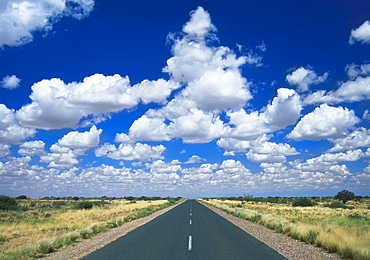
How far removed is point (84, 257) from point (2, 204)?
37.7 m

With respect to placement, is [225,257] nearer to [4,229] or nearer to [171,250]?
[171,250]

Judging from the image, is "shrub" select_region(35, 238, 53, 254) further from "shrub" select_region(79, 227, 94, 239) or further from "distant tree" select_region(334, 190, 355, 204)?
"distant tree" select_region(334, 190, 355, 204)

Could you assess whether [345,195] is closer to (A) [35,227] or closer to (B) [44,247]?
(A) [35,227]

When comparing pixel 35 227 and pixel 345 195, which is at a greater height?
pixel 345 195

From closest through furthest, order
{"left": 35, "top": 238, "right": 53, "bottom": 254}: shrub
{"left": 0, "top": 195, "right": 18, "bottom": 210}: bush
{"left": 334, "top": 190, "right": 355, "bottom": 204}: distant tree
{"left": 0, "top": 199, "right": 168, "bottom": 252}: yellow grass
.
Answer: {"left": 35, "top": 238, "right": 53, "bottom": 254}: shrub, {"left": 0, "top": 199, "right": 168, "bottom": 252}: yellow grass, {"left": 0, "top": 195, "right": 18, "bottom": 210}: bush, {"left": 334, "top": 190, "right": 355, "bottom": 204}: distant tree

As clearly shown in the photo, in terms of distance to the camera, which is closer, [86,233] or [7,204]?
[86,233]

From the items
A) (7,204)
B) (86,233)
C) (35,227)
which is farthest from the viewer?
(7,204)

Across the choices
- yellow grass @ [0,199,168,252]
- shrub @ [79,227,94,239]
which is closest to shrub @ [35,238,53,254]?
yellow grass @ [0,199,168,252]

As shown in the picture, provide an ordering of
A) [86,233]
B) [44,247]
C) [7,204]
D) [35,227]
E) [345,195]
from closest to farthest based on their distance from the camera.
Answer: [44,247]
[86,233]
[35,227]
[7,204]
[345,195]

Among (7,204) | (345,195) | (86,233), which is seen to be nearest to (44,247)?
(86,233)

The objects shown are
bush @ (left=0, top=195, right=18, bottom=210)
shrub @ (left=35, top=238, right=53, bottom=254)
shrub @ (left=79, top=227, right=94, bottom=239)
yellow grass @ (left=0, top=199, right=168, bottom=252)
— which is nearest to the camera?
shrub @ (left=35, top=238, right=53, bottom=254)

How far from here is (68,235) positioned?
14766 mm

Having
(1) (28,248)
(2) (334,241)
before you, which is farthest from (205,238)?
(1) (28,248)

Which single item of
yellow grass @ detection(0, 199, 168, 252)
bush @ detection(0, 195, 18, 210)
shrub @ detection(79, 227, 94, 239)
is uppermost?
bush @ detection(0, 195, 18, 210)
